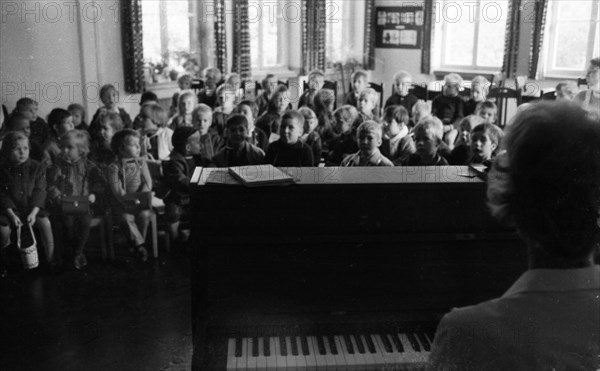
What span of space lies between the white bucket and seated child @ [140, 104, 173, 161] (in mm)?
1232

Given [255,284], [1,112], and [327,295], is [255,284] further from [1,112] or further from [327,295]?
[1,112]

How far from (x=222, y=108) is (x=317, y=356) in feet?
16.6

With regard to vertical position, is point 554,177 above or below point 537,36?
below

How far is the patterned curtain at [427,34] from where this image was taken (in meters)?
11.5

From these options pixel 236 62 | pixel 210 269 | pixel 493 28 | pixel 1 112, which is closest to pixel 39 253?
pixel 1 112

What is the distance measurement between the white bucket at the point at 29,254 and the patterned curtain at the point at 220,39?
17.6ft

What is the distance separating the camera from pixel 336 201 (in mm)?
2180

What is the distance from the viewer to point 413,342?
207 centimetres

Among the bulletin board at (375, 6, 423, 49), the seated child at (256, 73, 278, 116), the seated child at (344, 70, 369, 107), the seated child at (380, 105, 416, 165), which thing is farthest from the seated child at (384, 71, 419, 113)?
the bulletin board at (375, 6, 423, 49)

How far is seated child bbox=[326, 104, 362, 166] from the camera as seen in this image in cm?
528

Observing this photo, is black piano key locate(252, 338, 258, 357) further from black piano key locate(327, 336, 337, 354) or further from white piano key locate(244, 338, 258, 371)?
black piano key locate(327, 336, 337, 354)

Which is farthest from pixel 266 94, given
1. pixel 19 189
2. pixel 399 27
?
pixel 399 27

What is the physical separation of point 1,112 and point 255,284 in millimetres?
4868

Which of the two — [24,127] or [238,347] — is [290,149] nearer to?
[24,127]
